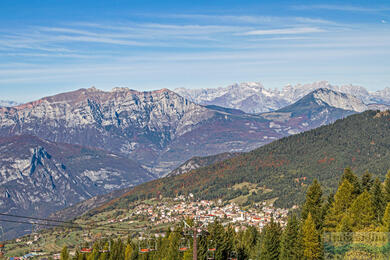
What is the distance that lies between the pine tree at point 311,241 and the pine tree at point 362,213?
765 cm

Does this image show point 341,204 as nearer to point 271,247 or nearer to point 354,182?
point 354,182

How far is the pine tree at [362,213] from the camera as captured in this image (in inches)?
3189

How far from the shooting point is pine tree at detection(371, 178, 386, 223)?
8726cm

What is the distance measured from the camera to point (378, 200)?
90062 millimetres

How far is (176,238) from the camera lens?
11281cm

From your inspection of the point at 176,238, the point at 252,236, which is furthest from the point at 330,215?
the point at 252,236

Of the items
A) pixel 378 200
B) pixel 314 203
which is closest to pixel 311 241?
pixel 314 203

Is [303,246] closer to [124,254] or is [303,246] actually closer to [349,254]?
[349,254]

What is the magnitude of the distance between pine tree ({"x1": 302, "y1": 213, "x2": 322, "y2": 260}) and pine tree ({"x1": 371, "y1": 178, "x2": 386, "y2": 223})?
37.5 feet

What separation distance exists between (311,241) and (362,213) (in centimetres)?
1067

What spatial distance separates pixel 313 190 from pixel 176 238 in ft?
116

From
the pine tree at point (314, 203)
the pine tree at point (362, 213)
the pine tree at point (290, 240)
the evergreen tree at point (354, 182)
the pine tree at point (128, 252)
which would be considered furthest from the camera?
the pine tree at point (128, 252)

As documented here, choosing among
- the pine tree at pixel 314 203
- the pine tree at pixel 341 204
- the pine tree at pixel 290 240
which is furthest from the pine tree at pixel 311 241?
A: the pine tree at pixel 314 203

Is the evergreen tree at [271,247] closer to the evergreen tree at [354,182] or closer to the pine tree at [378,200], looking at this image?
the evergreen tree at [354,182]
